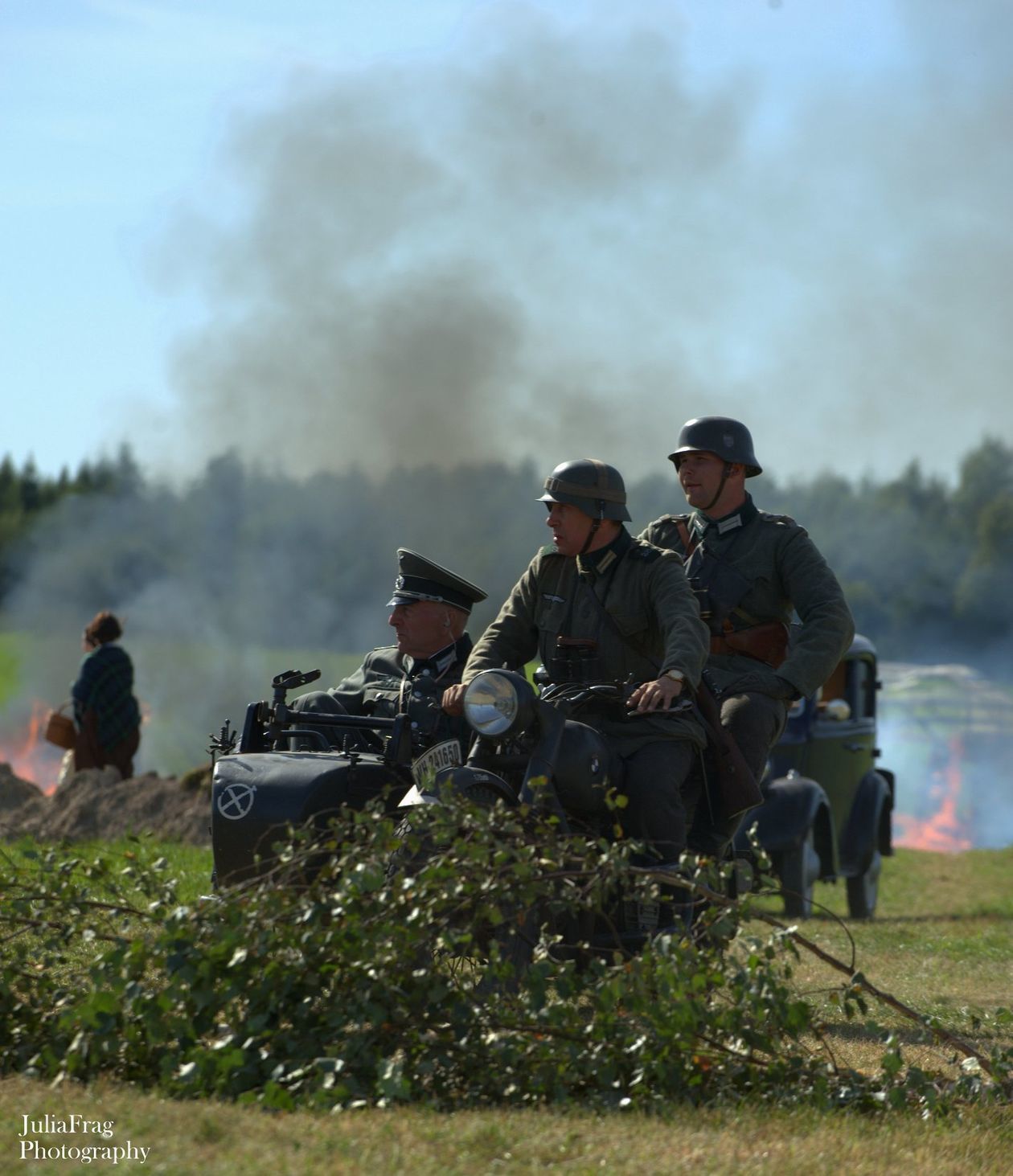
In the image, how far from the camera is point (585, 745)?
18.6ft

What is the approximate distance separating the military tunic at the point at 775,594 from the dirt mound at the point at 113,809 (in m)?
7.29

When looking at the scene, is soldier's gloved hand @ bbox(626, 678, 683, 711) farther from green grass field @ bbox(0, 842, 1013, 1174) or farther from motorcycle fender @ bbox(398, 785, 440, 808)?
green grass field @ bbox(0, 842, 1013, 1174)

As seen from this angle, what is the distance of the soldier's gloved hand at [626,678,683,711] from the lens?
5.62 m

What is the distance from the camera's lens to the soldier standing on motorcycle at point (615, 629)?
5887mm

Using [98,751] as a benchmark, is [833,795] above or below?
above

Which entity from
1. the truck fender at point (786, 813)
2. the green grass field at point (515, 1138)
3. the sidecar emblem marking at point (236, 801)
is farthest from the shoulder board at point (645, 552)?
the truck fender at point (786, 813)

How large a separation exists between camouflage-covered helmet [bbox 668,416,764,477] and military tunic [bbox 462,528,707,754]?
2.55 ft

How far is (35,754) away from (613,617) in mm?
20094

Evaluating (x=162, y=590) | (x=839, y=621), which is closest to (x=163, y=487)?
(x=162, y=590)

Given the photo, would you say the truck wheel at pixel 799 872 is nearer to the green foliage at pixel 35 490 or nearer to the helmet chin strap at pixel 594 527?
the helmet chin strap at pixel 594 527

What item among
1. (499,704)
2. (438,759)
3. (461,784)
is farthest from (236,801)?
(499,704)

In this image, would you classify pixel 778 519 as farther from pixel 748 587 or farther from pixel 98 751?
pixel 98 751

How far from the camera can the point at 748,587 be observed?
689 centimetres

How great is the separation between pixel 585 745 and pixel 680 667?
43 centimetres
